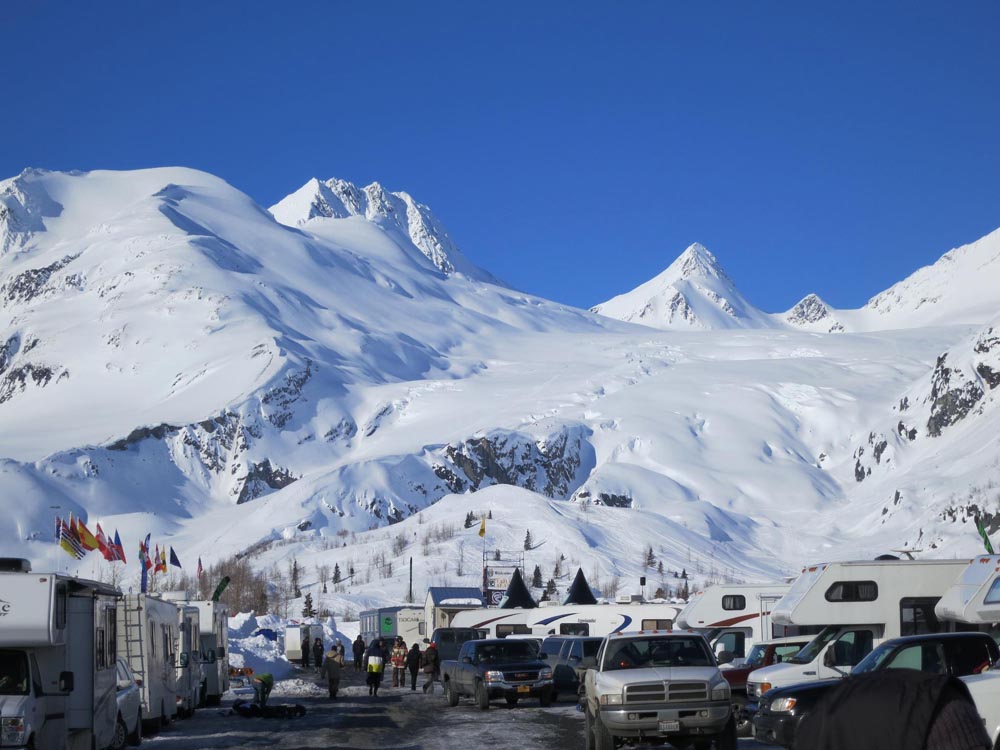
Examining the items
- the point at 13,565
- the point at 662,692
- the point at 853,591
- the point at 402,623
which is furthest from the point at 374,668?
the point at 402,623

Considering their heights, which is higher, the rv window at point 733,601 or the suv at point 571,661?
the rv window at point 733,601

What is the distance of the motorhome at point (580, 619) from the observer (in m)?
48.2

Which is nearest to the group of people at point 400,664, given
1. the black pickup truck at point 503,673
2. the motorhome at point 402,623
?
the black pickup truck at point 503,673

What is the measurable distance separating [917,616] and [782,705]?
8.26 meters

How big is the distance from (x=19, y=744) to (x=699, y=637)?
34.4 feet

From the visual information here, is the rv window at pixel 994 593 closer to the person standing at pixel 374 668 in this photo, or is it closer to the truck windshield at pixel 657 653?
the truck windshield at pixel 657 653

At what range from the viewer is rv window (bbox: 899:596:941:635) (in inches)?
1044

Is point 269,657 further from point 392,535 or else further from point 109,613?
point 392,535

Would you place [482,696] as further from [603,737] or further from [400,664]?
[400,664]

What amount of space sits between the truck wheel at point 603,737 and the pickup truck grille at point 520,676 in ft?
42.0

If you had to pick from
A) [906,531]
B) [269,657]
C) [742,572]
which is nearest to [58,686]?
[269,657]

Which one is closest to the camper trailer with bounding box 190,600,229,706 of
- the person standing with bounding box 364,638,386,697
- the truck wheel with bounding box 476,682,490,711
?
the person standing with bounding box 364,638,386,697

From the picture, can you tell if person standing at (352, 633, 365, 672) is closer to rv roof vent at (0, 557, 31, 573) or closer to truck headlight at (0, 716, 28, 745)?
rv roof vent at (0, 557, 31, 573)

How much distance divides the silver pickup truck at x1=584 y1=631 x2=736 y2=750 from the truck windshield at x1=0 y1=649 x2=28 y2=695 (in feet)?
26.8
